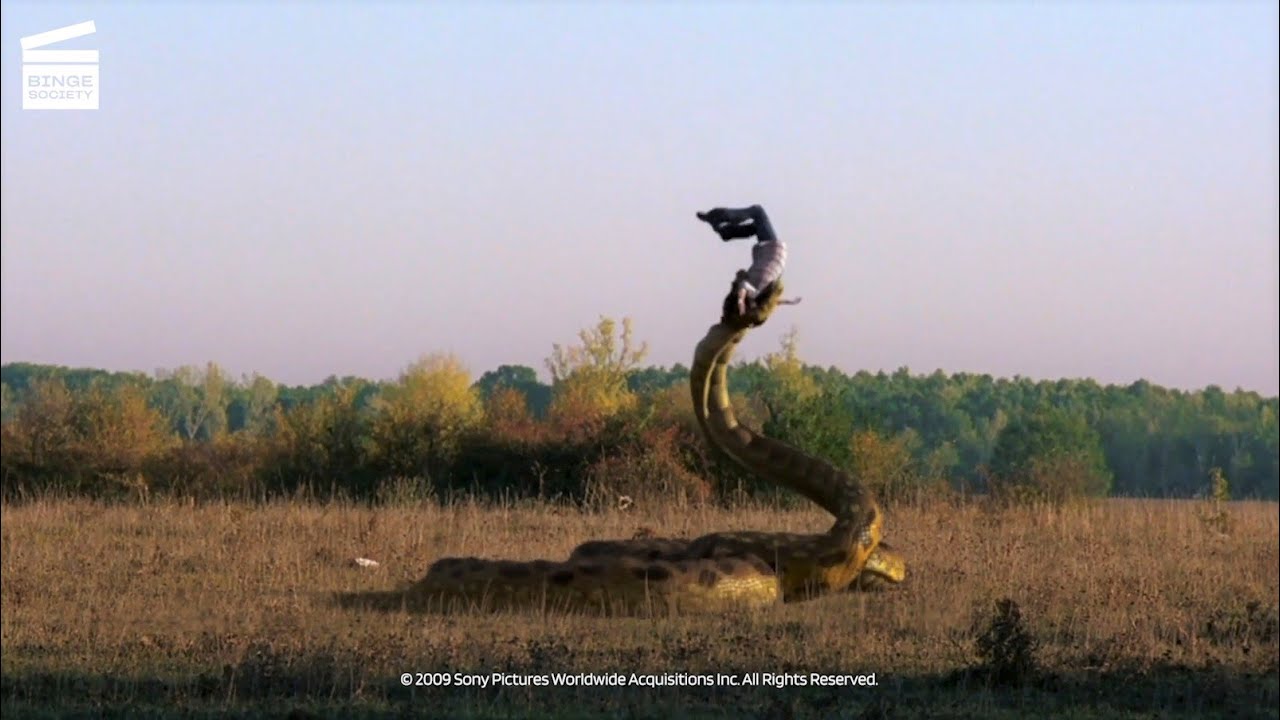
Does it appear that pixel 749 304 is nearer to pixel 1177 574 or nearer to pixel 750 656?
pixel 750 656

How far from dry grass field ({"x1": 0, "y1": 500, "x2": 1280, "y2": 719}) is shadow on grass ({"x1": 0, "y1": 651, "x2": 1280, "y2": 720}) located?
0.07 ft

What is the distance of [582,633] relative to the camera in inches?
415

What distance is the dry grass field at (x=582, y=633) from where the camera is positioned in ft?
27.8

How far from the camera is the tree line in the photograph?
87.7 feet

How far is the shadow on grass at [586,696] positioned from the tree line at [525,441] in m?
11.5

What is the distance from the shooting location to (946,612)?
452 inches

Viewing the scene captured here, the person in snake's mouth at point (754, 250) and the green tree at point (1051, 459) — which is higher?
the person in snake's mouth at point (754, 250)

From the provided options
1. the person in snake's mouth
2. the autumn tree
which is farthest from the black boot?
the autumn tree

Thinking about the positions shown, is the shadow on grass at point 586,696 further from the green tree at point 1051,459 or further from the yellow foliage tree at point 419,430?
the yellow foliage tree at point 419,430

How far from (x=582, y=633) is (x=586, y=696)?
198 cm

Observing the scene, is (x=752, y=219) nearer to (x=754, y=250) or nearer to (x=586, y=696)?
(x=754, y=250)

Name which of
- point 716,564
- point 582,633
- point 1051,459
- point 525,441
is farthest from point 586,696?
point 1051,459

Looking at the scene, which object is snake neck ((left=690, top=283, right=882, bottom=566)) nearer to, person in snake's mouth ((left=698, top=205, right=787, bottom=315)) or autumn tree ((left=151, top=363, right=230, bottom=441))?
person in snake's mouth ((left=698, top=205, right=787, bottom=315))

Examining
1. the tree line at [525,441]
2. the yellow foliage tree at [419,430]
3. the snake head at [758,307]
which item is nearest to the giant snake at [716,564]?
the snake head at [758,307]
